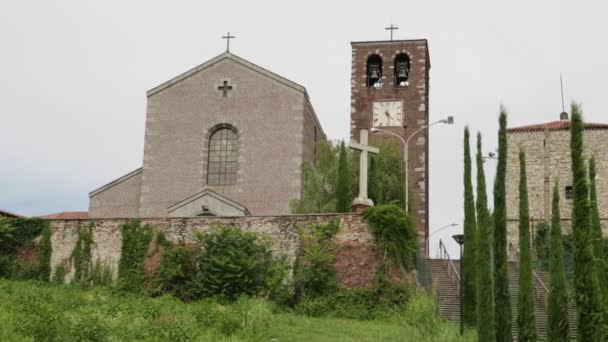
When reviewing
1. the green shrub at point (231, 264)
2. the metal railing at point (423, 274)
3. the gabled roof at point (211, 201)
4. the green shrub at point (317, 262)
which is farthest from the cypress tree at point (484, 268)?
the gabled roof at point (211, 201)

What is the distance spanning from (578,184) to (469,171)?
7.38 m

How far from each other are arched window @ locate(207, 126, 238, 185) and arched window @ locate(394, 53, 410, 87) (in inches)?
353

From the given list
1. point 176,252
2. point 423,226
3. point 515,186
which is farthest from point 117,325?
point 515,186

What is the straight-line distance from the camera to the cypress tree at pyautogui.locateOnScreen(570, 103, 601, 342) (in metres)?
16.4

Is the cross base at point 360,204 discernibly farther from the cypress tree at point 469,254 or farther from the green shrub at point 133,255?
the green shrub at point 133,255

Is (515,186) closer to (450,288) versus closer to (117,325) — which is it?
(450,288)

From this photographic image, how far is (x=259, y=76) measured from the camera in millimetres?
37469

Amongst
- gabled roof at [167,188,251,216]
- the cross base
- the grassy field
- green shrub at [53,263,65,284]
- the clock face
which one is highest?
the clock face

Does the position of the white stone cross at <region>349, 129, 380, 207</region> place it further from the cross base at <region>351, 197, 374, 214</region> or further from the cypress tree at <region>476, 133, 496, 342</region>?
the cypress tree at <region>476, 133, 496, 342</region>

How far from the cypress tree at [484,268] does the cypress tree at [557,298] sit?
130 centimetres

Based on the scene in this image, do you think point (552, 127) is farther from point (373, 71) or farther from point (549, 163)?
point (373, 71)

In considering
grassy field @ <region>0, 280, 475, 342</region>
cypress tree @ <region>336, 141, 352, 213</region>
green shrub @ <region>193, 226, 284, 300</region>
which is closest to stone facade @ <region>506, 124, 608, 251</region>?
cypress tree @ <region>336, 141, 352, 213</region>

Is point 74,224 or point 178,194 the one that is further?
point 178,194

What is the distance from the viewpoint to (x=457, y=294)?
1051 inches
